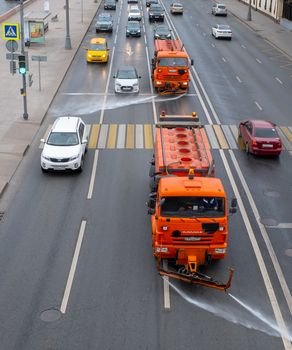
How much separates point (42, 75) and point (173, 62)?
1141 centimetres

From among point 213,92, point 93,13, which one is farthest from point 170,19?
point 213,92

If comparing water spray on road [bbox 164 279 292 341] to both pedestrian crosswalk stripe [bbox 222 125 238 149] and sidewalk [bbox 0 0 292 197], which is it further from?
pedestrian crosswalk stripe [bbox 222 125 238 149]

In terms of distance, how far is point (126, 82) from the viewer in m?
40.1

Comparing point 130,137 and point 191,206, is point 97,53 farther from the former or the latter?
point 191,206

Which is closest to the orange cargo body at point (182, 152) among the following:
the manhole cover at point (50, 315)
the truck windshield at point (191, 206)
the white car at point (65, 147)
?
the truck windshield at point (191, 206)

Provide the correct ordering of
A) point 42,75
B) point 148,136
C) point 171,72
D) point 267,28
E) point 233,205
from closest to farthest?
point 233,205 < point 148,136 < point 171,72 < point 42,75 < point 267,28

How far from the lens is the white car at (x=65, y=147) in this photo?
25559 mm

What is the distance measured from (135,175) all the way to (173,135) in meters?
3.93

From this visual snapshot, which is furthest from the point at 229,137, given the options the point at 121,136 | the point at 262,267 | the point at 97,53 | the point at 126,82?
the point at 97,53

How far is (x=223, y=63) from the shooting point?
5147cm

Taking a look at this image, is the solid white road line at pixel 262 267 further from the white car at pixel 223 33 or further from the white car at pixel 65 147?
the white car at pixel 223 33

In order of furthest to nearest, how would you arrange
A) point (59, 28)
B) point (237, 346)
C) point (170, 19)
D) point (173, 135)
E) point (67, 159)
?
1. point (170, 19)
2. point (59, 28)
3. point (67, 159)
4. point (173, 135)
5. point (237, 346)

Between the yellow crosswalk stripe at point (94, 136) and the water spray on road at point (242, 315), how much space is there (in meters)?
14.6

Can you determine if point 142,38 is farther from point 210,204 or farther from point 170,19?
point 210,204
